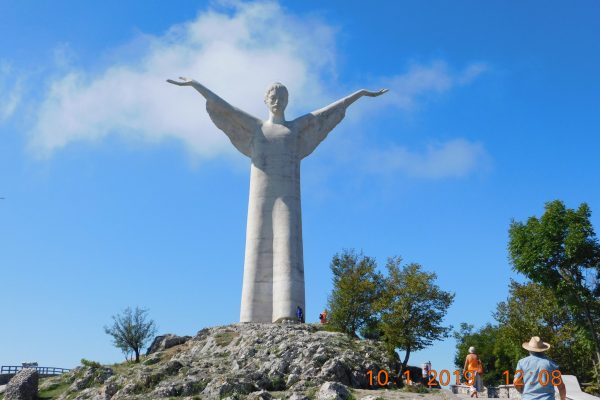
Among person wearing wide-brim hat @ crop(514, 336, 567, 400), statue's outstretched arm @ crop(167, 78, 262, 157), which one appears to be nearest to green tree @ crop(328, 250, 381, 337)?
statue's outstretched arm @ crop(167, 78, 262, 157)

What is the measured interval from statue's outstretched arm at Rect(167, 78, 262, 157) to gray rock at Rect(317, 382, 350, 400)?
18766 mm

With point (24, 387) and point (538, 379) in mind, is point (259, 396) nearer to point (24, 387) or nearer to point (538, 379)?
point (538, 379)

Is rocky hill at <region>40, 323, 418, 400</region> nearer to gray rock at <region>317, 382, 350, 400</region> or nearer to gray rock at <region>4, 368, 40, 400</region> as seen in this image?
gray rock at <region>317, 382, 350, 400</region>

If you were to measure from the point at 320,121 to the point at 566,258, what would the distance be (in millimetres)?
15273

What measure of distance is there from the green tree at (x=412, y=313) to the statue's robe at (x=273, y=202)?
5427mm

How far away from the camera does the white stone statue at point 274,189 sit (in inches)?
1309

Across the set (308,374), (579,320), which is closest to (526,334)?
(579,320)

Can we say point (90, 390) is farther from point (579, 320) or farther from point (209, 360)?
point (579, 320)

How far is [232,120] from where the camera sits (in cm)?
3644

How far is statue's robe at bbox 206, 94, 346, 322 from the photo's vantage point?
33.2 meters

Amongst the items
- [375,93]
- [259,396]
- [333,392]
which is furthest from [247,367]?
[375,93]

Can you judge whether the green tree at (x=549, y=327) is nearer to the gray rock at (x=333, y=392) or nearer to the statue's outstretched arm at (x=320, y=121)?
the statue's outstretched arm at (x=320, y=121)

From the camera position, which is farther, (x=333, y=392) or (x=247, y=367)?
(x=247, y=367)
